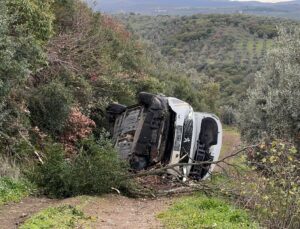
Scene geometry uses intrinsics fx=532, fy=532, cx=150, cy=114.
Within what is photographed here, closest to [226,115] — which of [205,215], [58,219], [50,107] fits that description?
[50,107]

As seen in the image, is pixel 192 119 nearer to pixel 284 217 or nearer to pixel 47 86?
pixel 47 86

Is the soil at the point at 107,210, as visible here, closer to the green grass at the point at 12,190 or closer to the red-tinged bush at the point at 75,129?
the green grass at the point at 12,190

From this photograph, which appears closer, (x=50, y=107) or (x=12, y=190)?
(x=12, y=190)

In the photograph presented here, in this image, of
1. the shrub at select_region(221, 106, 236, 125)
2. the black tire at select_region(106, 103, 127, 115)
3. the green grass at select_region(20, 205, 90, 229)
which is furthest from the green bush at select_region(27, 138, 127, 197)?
the shrub at select_region(221, 106, 236, 125)

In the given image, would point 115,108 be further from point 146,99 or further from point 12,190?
point 12,190

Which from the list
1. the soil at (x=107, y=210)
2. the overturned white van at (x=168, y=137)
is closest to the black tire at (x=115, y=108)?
the overturned white van at (x=168, y=137)

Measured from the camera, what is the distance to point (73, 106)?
661 inches

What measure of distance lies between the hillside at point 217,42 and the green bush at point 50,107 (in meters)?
48.2

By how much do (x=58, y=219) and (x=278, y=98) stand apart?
869 centimetres

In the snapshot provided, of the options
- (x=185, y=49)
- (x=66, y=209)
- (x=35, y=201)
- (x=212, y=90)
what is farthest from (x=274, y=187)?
(x=185, y=49)

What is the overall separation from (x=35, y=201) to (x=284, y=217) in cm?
510

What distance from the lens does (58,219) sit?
8.88 m

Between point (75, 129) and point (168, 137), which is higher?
point (168, 137)

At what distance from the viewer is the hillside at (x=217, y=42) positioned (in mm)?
70137
